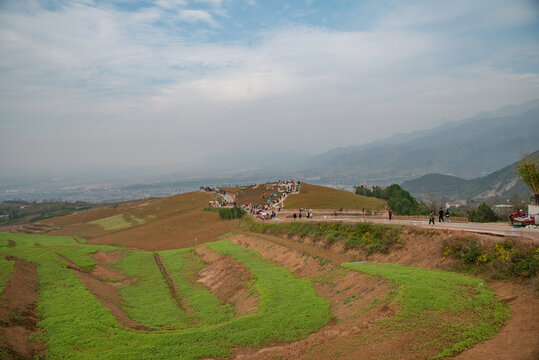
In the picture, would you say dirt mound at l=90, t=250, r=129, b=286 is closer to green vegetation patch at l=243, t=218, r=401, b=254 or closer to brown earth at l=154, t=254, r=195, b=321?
brown earth at l=154, t=254, r=195, b=321

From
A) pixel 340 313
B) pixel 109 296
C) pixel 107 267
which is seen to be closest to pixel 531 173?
pixel 340 313

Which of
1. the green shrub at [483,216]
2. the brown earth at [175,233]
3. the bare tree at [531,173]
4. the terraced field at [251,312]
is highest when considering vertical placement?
the bare tree at [531,173]

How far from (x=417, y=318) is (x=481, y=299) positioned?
3.52 metres

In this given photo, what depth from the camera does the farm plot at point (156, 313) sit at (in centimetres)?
1391

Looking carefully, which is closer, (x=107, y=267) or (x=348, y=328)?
(x=348, y=328)

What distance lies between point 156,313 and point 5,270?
430 inches

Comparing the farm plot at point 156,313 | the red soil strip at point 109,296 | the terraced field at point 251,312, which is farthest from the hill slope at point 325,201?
the red soil strip at point 109,296

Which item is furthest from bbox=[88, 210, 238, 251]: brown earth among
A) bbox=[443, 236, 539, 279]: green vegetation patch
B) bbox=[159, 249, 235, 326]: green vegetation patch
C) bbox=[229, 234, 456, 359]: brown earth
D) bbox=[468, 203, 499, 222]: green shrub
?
bbox=[443, 236, 539, 279]: green vegetation patch

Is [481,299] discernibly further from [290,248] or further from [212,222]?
[212,222]

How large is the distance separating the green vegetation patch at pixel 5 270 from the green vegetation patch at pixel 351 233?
23.8m

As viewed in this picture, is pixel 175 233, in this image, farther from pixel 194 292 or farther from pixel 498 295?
pixel 498 295

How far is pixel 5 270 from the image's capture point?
73.9 feet

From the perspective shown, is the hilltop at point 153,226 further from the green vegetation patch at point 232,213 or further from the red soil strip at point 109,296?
the red soil strip at point 109,296

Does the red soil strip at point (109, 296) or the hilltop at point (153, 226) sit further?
the hilltop at point (153, 226)
